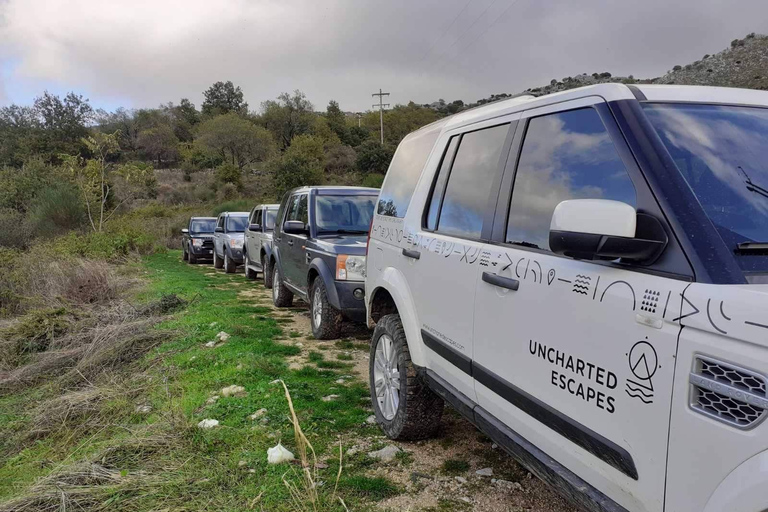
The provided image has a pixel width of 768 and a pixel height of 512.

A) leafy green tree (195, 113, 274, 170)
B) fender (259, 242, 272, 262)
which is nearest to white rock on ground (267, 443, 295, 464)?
fender (259, 242, 272, 262)

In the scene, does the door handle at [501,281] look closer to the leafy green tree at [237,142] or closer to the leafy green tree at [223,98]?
the leafy green tree at [237,142]

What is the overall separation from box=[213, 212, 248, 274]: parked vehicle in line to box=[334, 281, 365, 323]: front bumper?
Answer: 377 inches

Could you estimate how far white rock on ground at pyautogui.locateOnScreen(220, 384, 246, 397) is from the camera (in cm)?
494

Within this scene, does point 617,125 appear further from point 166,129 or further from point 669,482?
point 166,129

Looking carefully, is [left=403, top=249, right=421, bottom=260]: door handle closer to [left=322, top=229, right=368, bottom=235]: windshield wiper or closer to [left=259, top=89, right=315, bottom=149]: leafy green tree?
[left=322, top=229, right=368, bottom=235]: windshield wiper

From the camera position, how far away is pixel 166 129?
6681 centimetres

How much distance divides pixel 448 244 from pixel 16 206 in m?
28.7

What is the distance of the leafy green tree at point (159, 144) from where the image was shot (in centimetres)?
6550

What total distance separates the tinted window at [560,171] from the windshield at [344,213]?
5.18 meters

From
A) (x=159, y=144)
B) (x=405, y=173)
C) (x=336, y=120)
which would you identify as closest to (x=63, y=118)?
(x=159, y=144)

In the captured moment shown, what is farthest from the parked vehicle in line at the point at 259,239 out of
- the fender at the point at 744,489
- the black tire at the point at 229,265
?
the fender at the point at 744,489

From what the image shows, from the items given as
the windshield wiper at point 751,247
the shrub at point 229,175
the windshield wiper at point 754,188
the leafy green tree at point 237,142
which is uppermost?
the leafy green tree at point 237,142

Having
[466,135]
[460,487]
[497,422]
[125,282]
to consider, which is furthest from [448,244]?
[125,282]

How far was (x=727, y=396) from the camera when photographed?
4.65 ft
